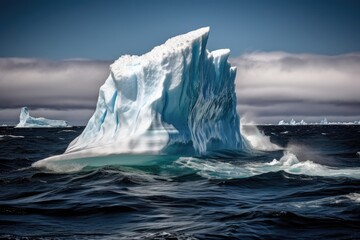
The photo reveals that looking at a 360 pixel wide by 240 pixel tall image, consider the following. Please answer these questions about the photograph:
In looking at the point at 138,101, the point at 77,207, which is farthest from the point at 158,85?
the point at 77,207

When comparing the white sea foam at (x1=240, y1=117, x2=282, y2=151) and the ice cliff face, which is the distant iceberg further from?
the ice cliff face

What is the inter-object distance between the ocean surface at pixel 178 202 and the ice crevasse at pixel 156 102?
31.8 inches

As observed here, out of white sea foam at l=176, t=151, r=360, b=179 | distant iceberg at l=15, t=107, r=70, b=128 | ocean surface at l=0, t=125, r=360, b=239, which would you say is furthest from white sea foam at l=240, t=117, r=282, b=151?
distant iceberg at l=15, t=107, r=70, b=128

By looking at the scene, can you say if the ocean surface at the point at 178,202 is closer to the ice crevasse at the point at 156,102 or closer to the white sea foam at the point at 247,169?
the white sea foam at the point at 247,169

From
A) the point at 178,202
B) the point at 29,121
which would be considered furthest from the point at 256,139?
the point at 29,121

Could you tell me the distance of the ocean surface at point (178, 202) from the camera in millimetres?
7246

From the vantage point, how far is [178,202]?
966 centimetres

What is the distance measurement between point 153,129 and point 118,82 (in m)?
2.56

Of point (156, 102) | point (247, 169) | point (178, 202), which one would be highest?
point (156, 102)

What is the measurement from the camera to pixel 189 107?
58.1ft

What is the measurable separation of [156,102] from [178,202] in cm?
685

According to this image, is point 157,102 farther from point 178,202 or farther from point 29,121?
point 29,121

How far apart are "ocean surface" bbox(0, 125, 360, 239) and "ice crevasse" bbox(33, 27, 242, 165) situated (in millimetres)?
809

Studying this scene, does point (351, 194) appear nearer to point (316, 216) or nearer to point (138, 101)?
point (316, 216)
